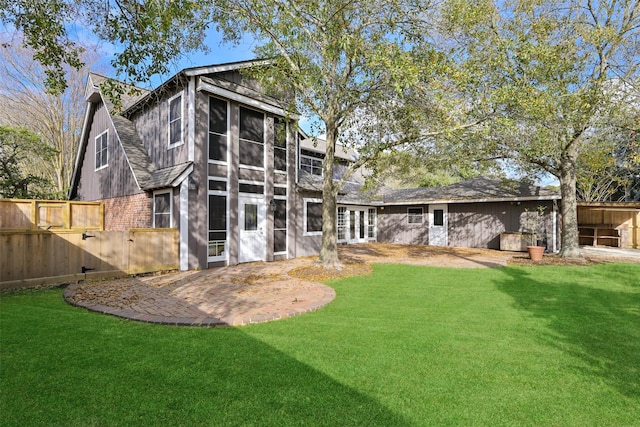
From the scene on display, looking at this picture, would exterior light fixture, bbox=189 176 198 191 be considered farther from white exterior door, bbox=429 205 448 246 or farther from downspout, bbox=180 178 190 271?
white exterior door, bbox=429 205 448 246

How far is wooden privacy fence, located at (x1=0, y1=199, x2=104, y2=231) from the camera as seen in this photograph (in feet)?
37.7

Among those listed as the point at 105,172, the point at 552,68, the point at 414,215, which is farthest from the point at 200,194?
the point at 414,215

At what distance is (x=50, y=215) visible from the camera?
1264 cm

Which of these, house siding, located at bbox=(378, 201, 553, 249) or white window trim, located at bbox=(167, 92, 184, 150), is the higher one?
white window trim, located at bbox=(167, 92, 184, 150)

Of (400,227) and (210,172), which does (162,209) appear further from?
(400,227)

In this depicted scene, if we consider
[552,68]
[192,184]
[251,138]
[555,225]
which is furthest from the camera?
[555,225]

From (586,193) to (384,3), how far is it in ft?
91.0

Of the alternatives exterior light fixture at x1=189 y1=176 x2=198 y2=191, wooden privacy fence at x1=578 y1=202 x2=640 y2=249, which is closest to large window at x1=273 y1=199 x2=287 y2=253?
exterior light fixture at x1=189 y1=176 x2=198 y2=191

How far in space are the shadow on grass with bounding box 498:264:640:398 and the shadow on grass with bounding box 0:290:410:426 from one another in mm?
2816

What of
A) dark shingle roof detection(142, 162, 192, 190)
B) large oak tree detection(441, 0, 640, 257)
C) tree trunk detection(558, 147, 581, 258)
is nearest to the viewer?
large oak tree detection(441, 0, 640, 257)

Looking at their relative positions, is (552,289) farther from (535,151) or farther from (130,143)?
(130,143)

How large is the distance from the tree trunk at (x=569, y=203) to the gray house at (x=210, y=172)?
91.5 inches

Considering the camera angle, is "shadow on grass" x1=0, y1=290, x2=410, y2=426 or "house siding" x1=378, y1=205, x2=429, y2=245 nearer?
"shadow on grass" x1=0, y1=290, x2=410, y2=426

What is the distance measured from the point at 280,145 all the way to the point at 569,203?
1212cm
